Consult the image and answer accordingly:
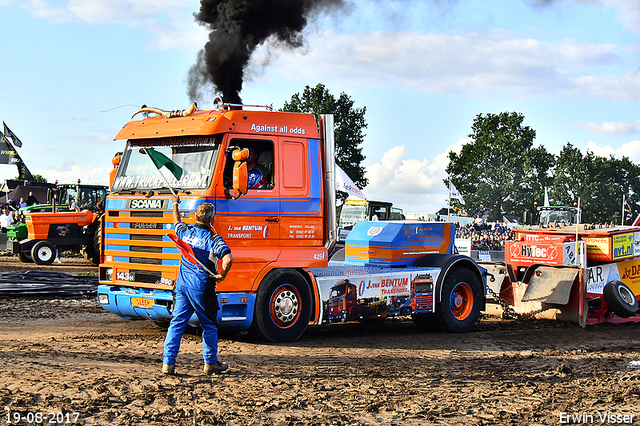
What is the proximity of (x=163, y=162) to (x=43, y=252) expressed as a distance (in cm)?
1463

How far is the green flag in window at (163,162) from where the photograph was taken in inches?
348

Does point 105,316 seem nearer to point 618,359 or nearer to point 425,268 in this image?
point 425,268

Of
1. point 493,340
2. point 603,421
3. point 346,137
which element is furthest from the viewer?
point 346,137

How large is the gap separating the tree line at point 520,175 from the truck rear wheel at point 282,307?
6007 cm

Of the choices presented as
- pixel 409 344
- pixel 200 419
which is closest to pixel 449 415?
pixel 200 419

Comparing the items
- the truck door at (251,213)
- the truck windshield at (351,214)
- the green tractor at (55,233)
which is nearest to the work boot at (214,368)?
the truck door at (251,213)

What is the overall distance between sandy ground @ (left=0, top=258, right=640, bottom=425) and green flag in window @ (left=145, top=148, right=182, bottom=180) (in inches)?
88.1

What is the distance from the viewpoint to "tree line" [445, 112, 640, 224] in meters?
67.8

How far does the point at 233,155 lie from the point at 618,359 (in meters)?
5.67

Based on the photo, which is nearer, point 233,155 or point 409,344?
point 233,155

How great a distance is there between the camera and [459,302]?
11.3 m

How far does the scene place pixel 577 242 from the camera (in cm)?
1166

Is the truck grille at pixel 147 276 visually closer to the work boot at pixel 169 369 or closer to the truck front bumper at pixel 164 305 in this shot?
the truck front bumper at pixel 164 305

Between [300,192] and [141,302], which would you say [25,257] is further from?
[300,192]
